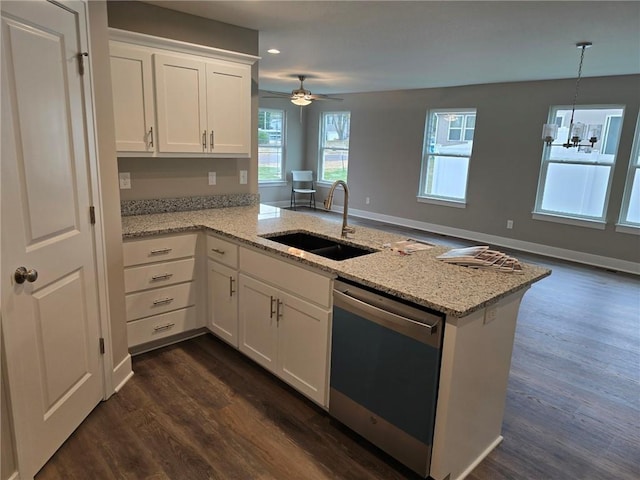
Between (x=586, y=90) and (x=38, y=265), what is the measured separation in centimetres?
633

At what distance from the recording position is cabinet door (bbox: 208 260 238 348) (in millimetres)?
2818

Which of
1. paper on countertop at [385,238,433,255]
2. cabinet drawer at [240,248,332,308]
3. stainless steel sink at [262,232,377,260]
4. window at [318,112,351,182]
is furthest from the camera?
window at [318,112,351,182]

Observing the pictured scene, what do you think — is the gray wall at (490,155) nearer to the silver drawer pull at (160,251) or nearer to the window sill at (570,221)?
the window sill at (570,221)

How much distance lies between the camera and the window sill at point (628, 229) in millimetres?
5242

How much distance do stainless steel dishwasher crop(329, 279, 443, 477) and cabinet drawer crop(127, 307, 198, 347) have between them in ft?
4.50

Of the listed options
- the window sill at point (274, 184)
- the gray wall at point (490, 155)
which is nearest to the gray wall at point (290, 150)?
the window sill at point (274, 184)

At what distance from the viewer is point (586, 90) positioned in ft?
18.0

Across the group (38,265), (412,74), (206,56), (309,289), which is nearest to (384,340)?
(309,289)

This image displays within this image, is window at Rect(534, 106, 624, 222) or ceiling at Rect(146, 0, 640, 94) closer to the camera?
ceiling at Rect(146, 0, 640, 94)

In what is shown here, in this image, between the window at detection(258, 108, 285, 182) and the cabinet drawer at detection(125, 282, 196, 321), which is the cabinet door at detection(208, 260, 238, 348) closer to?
the cabinet drawer at detection(125, 282, 196, 321)

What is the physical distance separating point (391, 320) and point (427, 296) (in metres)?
0.20

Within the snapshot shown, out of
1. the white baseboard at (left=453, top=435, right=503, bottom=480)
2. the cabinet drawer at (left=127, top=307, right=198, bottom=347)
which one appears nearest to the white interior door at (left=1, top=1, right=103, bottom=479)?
the cabinet drawer at (left=127, top=307, right=198, bottom=347)

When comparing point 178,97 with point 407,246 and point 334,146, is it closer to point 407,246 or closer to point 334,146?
point 407,246

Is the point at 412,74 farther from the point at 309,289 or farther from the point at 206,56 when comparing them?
the point at 309,289
